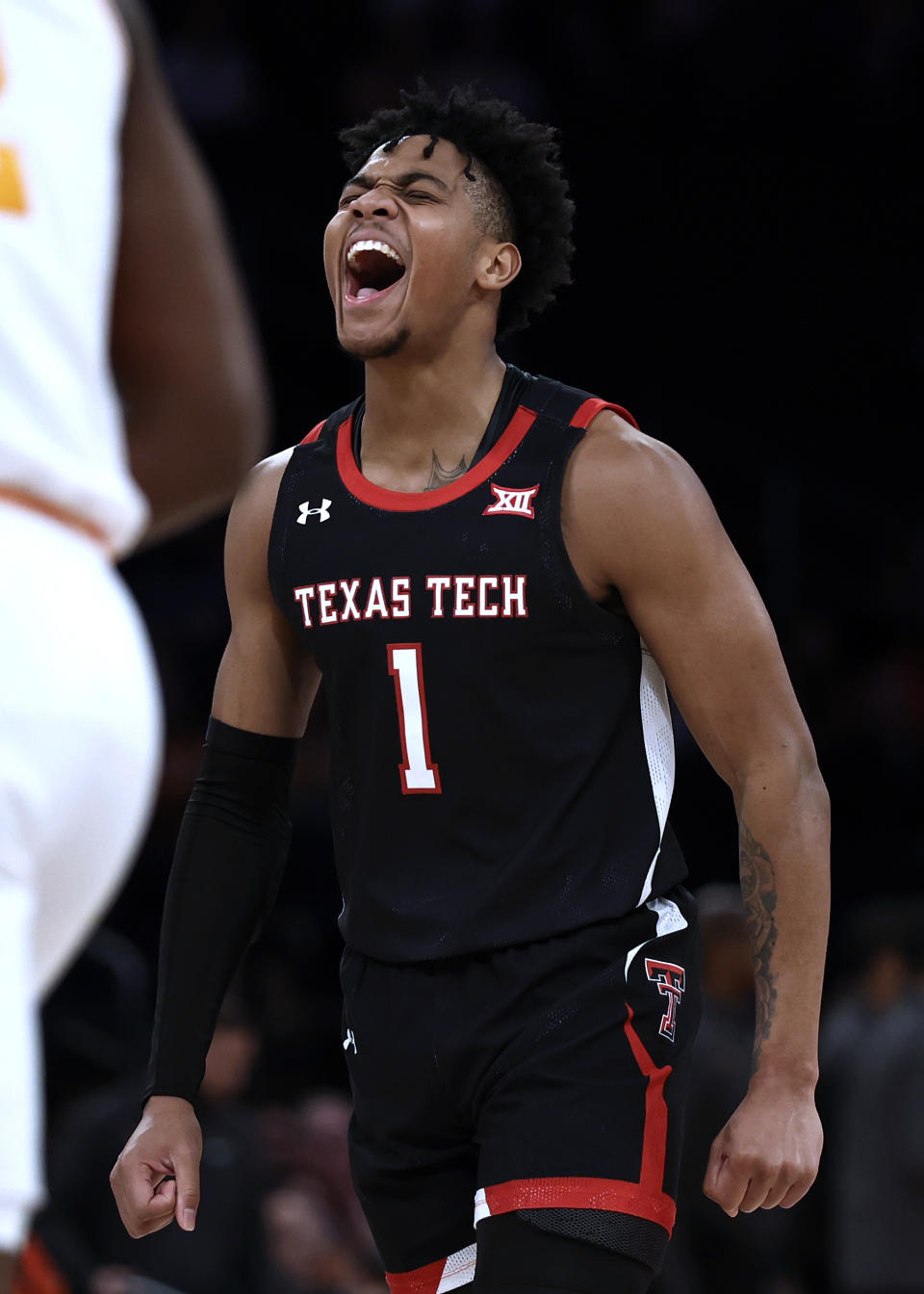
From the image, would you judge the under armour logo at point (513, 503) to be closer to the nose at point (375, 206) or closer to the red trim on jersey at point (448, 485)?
the red trim on jersey at point (448, 485)

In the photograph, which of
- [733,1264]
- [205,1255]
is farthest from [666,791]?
[733,1264]

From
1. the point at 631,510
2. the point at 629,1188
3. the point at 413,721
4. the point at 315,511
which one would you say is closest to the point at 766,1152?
the point at 629,1188

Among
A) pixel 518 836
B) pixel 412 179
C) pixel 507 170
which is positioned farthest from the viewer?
pixel 507 170

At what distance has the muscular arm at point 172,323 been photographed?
73.3 inches

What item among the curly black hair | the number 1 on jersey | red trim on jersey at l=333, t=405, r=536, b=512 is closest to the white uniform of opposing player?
the number 1 on jersey

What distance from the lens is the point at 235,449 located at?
76.0 inches

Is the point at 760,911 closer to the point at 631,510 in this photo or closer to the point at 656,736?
the point at 656,736

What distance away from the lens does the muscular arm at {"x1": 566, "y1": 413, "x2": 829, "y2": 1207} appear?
121 inches

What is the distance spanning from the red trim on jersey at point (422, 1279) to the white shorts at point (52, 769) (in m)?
1.59

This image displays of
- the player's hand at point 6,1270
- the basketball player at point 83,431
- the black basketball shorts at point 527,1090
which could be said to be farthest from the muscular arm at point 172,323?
the black basketball shorts at point 527,1090

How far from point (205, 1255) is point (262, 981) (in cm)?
186

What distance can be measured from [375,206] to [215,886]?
3.95 feet

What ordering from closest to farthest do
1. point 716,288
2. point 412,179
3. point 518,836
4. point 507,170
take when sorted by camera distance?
point 518,836
point 412,179
point 507,170
point 716,288

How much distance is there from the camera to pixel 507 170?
3.55 meters
